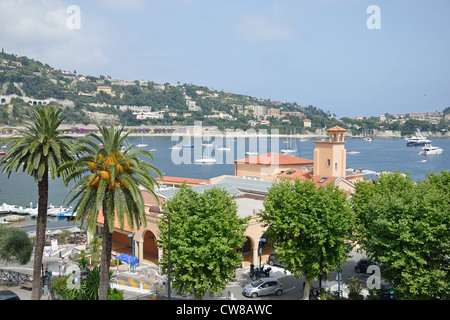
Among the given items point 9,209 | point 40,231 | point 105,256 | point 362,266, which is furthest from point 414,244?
point 9,209

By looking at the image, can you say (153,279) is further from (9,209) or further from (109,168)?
(9,209)

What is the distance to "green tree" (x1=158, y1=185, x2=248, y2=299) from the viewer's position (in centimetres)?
2064

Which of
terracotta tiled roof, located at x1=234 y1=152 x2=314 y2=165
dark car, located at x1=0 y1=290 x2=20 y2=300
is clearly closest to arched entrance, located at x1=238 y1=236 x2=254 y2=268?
dark car, located at x1=0 y1=290 x2=20 y2=300

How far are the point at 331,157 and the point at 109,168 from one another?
102 ft

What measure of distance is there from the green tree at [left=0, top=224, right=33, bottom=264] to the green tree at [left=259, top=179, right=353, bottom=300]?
15789 millimetres

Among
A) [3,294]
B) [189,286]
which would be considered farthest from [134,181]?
[3,294]

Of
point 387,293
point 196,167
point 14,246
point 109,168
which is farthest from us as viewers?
point 196,167

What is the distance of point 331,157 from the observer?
4416 cm

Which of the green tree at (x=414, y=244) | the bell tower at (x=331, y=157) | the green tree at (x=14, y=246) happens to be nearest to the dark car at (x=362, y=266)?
the green tree at (x=414, y=244)

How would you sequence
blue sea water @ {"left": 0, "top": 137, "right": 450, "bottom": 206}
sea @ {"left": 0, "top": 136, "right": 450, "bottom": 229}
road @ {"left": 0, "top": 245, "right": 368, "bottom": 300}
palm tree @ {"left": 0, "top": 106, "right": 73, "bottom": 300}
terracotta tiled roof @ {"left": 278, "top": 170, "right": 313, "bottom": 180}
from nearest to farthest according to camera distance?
1. palm tree @ {"left": 0, "top": 106, "right": 73, "bottom": 300}
2. road @ {"left": 0, "top": 245, "right": 368, "bottom": 300}
3. terracotta tiled roof @ {"left": 278, "top": 170, "right": 313, "bottom": 180}
4. blue sea water @ {"left": 0, "top": 137, "right": 450, "bottom": 206}
5. sea @ {"left": 0, "top": 136, "right": 450, "bottom": 229}

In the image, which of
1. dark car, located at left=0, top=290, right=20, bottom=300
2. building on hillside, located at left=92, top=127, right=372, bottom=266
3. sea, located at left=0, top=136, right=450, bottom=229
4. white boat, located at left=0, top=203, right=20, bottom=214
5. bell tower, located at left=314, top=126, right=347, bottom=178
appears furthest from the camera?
sea, located at left=0, top=136, right=450, bottom=229

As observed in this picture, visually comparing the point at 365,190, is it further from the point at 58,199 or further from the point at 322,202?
the point at 58,199

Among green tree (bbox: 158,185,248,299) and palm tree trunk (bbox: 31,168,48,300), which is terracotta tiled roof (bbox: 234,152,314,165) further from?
palm tree trunk (bbox: 31,168,48,300)
